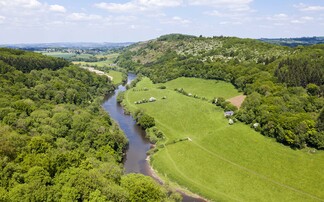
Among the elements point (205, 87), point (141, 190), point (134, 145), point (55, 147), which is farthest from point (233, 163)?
point (205, 87)

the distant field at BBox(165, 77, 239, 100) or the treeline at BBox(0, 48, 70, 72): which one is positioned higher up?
the treeline at BBox(0, 48, 70, 72)

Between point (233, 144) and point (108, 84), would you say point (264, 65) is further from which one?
point (108, 84)

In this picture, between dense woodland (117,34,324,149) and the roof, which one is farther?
the roof

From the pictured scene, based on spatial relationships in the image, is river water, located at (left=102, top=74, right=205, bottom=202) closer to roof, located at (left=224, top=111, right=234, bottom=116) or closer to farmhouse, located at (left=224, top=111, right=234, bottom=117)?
farmhouse, located at (left=224, top=111, right=234, bottom=117)

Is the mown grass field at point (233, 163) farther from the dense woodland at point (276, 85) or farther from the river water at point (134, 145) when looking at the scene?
the dense woodland at point (276, 85)

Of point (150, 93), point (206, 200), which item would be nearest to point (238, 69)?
point (150, 93)

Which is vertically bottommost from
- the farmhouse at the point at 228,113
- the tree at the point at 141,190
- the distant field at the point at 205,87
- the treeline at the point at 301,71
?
the farmhouse at the point at 228,113

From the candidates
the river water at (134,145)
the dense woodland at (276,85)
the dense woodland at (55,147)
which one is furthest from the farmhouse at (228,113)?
the dense woodland at (55,147)

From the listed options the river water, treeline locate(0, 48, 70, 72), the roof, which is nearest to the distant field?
the roof
